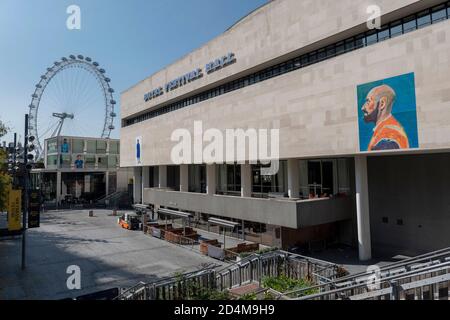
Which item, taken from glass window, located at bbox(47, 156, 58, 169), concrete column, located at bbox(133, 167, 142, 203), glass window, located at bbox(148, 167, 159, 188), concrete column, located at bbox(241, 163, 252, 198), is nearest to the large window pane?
concrete column, located at bbox(241, 163, 252, 198)

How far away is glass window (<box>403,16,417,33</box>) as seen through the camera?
18.9 meters

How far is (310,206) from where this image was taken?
75.1ft

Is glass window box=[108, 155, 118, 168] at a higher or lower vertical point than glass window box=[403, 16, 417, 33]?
lower

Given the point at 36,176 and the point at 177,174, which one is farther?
the point at 36,176

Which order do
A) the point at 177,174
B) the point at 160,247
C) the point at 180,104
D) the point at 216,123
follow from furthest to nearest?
1. the point at 177,174
2. the point at 180,104
3. the point at 216,123
4. the point at 160,247

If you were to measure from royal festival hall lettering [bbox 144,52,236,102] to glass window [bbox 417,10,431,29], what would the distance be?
1565 centimetres

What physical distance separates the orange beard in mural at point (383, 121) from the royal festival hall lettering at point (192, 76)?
576 inches

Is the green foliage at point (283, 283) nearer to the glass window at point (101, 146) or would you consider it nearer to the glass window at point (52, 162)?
the glass window at point (52, 162)

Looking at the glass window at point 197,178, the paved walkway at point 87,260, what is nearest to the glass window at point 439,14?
the paved walkway at point 87,260

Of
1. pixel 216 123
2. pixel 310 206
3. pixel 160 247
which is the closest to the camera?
pixel 310 206

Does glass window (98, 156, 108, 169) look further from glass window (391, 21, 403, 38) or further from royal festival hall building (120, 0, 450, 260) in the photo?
glass window (391, 21, 403, 38)
